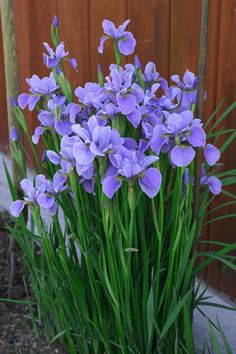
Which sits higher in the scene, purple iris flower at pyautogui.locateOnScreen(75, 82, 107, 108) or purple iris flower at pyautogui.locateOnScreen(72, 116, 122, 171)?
purple iris flower at pyautogui.locateOnScreen(75, 82, 107, 108)

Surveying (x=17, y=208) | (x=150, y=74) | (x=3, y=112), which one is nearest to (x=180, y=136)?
(x=150, y=74)

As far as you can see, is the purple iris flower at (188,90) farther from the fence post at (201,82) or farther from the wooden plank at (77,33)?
the wooden plank at (77,33)

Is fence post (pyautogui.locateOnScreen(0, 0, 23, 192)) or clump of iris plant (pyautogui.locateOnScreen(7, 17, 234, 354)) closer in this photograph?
clump of iris plant (pyautogui.locateOnScreen(7, 17, 234, 354))

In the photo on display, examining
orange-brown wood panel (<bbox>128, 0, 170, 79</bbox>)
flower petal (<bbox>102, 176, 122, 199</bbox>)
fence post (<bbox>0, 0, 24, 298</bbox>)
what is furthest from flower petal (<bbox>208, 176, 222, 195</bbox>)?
fence post (<bbox>0, 0, 24, 298</bbox>)

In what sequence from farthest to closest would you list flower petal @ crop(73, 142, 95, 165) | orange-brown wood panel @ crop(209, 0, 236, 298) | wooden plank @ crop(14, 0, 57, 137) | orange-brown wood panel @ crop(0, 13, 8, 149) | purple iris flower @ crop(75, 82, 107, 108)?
orange-brown wood panel @ crop(0, 13, 8, 149)
wooden plank @ crop(14, 0, 57, 137)
orange-brown wood panel @ crop(209, 0, 236, 298)
purple iris flower @ crop(75, 82, 107, 108)
flower petal @ crop(73, 142, 95, 165)

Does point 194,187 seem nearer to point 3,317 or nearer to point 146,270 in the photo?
point 146,270

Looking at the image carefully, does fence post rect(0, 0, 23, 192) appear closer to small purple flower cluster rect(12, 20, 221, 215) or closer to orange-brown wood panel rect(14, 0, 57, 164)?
small purple flower cluster rect(12, 20, 221, 215)

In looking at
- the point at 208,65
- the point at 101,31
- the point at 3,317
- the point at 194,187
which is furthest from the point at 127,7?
the point at 3,317

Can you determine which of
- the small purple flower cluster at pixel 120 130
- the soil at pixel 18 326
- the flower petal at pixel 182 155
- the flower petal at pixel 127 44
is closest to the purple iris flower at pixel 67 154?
the small purple flower cluster at pixel 120 130
